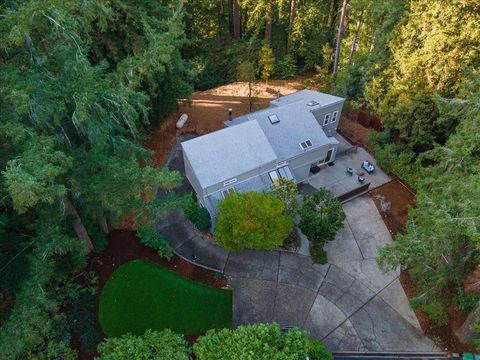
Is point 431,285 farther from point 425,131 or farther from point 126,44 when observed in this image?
point 126,44

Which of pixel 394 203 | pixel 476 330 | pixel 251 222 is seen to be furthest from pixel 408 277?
pixel 251 222

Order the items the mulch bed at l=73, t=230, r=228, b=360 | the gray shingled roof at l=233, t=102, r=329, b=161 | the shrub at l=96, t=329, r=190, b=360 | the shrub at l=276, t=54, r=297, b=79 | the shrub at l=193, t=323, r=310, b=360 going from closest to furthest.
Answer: the shrub at l=193, t=323, r=310, b=360 < the shrub at l=96, t=329, r=190, b=360 < the mulch bed at l=73, t=230, r=228, b=360 < the gray shingled roof at l=233, t=102, r=329, b=161 < the shrub at l=276, t=54, r=297, b=79

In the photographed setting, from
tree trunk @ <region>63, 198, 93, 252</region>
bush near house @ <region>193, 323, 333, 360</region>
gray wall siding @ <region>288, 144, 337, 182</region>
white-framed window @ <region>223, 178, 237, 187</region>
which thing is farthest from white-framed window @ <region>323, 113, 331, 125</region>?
tree trunk @ <region>63, 198, 93, 252</region>

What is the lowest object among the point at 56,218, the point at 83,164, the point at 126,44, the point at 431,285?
the point at 431,285

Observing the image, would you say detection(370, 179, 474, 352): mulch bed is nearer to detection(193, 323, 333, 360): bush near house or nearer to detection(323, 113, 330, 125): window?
detection(323, 113, 330, 125): window

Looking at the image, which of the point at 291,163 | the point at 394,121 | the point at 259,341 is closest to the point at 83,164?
the point at 259,341

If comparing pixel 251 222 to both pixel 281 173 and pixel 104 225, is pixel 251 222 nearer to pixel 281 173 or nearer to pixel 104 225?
pixel 281 173
